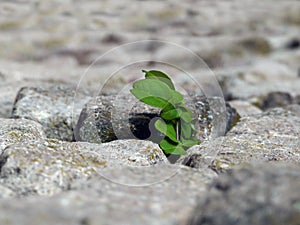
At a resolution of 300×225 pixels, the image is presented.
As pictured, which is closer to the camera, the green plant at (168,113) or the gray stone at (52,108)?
the green plant at (168,113)

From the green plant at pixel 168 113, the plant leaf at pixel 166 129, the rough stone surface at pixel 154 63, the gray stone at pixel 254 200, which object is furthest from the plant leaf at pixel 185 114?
the gray stone at pixel 254 200

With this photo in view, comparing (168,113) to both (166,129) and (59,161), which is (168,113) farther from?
(59,161)

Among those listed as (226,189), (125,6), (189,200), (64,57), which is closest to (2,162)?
(189,200)

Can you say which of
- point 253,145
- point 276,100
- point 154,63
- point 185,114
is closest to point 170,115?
point 185,114

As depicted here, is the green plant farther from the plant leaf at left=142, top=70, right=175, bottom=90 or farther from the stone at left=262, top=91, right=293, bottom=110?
the stone at left=262, top=91, right=293, bottom=110

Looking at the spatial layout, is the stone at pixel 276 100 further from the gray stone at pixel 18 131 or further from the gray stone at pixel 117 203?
the gray stone at pixel 117 203

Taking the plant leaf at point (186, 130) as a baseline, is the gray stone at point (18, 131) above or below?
below
